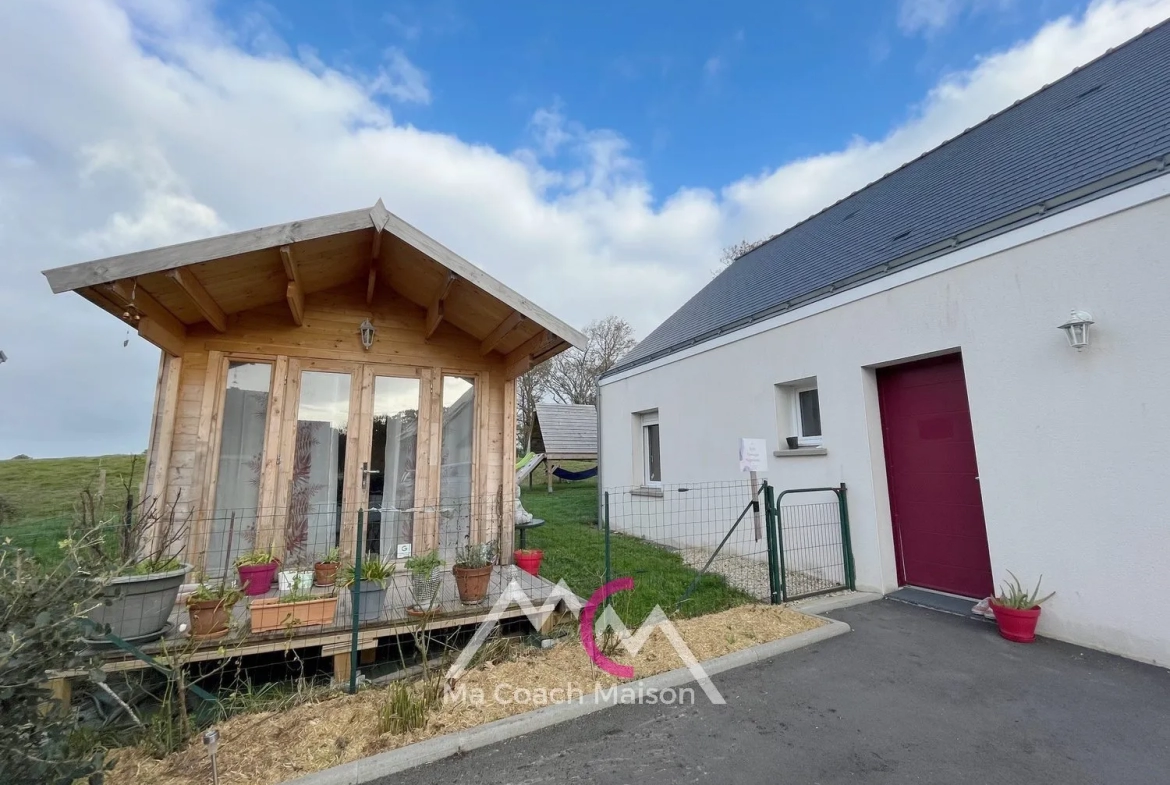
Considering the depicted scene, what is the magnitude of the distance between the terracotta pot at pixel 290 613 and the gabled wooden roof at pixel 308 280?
2.39 metres

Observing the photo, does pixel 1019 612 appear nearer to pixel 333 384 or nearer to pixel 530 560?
pixel 530 560

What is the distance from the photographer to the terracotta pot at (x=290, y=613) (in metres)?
3.25

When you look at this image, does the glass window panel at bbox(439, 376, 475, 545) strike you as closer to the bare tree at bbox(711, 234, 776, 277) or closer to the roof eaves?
the roof eaves

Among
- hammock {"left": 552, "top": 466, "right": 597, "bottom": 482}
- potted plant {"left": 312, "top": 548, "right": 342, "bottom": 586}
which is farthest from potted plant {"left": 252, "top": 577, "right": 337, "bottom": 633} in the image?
hammock {"left": 552, "top": 466, "right": 597, "bottom": 482}

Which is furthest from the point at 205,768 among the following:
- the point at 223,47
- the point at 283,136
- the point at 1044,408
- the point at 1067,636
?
the point at 283,136

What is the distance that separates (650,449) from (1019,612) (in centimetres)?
601

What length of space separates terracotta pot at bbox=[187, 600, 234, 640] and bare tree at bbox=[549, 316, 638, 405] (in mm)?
20895

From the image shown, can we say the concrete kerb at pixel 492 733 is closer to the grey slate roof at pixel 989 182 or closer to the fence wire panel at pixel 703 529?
the fence wire panel at pixel 703 529

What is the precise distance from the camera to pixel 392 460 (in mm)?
5152

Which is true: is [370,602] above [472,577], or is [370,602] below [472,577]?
below

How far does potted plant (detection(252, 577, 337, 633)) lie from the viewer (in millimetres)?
3248

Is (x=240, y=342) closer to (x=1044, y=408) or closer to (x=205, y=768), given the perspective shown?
(x=205, y=768)

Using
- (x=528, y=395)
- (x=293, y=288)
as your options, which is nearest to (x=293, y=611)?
(x=293, y=288)

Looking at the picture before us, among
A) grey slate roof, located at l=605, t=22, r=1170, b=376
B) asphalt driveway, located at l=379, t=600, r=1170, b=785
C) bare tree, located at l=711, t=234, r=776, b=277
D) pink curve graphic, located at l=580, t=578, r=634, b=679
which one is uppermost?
bare tree, located at l=711, t=234, r=776, b=277
